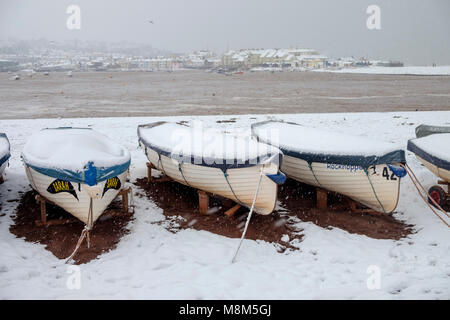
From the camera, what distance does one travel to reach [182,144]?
27.3 ft

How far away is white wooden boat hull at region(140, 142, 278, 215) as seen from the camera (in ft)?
23.1

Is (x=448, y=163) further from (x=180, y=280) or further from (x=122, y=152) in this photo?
(x=122, y=152)

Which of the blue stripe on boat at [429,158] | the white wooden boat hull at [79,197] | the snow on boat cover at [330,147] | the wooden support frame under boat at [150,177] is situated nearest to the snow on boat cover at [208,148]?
the wooden support frame under boat at [150,177]

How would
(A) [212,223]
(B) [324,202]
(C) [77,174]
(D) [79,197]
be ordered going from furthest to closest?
(B) [324,202]
(A) [212,223]
(D) [79,197]
(C) [77,174]

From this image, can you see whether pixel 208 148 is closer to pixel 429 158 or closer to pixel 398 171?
pixel 398 171

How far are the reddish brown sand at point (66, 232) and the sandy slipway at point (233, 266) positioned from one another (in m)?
0.15

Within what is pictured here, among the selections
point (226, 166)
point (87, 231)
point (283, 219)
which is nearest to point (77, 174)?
point (87, 231)

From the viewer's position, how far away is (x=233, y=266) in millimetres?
5895

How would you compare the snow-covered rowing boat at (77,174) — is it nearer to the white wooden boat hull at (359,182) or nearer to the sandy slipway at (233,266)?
the sandy slipway at (233,266)

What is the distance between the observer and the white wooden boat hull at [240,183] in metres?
7.03

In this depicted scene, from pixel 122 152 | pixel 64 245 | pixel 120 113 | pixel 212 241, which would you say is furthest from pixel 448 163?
pixel 120 113

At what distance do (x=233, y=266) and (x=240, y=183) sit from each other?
1.71 meters

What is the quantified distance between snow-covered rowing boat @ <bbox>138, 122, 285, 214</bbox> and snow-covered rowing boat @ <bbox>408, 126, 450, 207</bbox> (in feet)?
10.9
